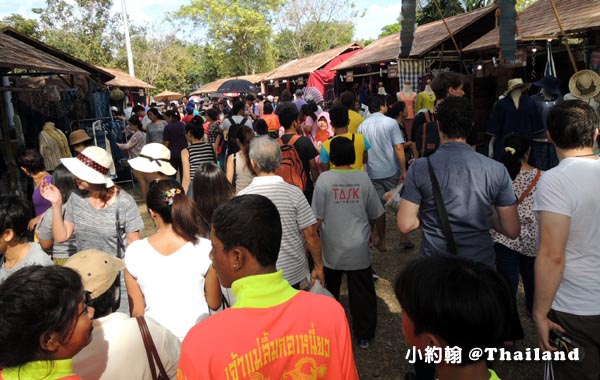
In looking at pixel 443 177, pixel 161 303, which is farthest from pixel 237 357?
pixel 443 177

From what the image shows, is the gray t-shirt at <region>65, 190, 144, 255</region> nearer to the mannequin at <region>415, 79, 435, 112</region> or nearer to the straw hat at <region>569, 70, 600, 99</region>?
the straw hat at <region>569, 70, 600, 99</region>

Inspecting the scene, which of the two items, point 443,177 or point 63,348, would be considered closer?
point 63,348

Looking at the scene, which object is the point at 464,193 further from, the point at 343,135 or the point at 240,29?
the point at 240,29

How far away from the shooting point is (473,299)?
3.97ft

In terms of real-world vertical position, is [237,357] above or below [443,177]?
below

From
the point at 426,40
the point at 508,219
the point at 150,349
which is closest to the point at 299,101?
the point at 426,40

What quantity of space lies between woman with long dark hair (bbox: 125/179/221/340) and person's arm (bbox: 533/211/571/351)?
5.54 ft

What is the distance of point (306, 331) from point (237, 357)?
247 millimetres

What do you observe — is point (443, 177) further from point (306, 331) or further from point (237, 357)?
point (237, 357)

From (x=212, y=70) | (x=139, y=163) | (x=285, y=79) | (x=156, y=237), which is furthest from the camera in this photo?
(x=212, y=70)

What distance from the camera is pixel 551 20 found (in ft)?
24.9

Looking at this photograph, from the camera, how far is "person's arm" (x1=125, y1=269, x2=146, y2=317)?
2.43 meters

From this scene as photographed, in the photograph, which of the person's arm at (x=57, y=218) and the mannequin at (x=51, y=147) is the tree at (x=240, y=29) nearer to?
the mannequin at (x=51, y=147)

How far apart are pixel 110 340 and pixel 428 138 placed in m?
4.49
